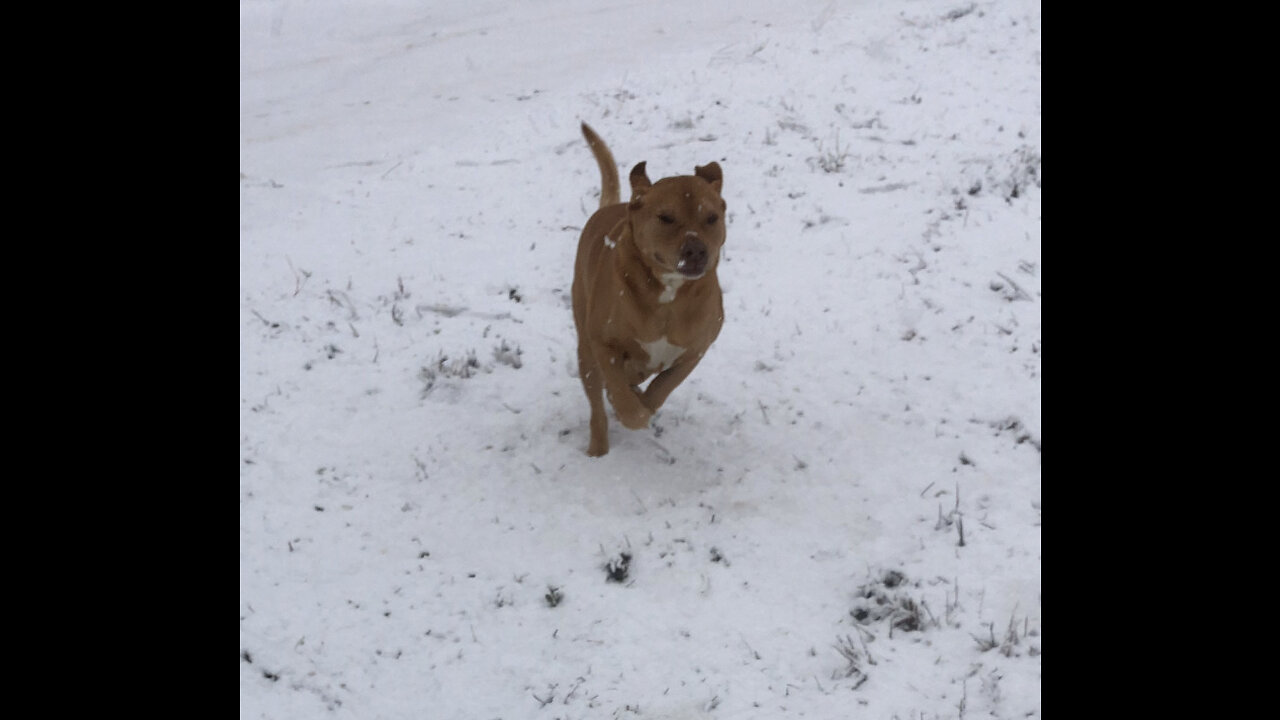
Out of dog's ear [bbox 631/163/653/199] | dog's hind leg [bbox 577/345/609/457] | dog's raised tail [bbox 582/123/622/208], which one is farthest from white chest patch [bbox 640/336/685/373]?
dog's raised tail [bbox 582/123/622/208]

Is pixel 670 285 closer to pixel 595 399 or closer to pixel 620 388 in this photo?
pixel 620 388

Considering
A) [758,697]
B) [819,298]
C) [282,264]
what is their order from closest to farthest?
1. [758,697]
2. [819,298]
3. [282,264]

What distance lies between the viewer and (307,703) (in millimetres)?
3830

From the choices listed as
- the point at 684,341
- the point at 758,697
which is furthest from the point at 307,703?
the point at 684,341

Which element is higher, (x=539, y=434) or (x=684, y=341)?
(x=684, y=341)

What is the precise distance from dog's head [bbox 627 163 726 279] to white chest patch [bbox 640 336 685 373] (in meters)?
0.36

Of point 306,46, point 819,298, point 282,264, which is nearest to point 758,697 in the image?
point 819,298

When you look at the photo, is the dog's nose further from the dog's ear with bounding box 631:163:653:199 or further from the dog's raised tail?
the dog's raised tail

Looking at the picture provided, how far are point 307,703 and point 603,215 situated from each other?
9.31 ft

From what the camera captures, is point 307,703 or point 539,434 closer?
point 307,703

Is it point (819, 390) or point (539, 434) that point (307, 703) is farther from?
point (819, 390)

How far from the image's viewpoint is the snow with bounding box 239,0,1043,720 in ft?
12.9

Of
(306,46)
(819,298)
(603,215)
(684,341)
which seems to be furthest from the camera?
(306,46)

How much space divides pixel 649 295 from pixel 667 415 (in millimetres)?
1095
